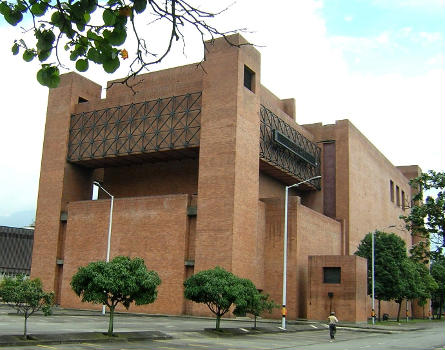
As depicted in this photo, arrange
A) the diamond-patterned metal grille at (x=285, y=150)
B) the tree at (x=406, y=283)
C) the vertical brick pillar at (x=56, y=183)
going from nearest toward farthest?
1. the diamond-patterned metal grille at (x=285, y=150)
2. the vertical brick pillar at (x=56, y=183)
3. the tree at (x=406, y=283)

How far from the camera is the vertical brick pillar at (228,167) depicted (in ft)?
136

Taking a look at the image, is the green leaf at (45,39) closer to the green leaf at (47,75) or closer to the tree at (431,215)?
the green leaf at (47,75)

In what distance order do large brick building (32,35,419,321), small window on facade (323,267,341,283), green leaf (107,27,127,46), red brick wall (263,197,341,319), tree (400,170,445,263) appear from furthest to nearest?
small window on facade (323,267,341,283) → red brick wall (263,197,341,319) → large brick building (32,35,419,321) → tree (400,170,445,263) → green leaf (107,27,127,46)

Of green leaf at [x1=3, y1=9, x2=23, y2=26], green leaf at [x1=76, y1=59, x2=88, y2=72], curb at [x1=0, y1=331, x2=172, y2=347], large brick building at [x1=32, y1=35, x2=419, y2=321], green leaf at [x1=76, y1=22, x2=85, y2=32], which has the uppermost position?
large brick building at [x1=32, y1=35, x2=419, y2=321]

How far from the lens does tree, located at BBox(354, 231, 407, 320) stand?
5322 cm

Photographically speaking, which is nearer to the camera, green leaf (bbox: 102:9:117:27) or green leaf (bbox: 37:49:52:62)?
green leaf (bbox: 102:9:117:27)

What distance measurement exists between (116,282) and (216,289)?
6.69 meters

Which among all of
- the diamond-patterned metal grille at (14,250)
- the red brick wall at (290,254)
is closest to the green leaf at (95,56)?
the red brick wall at (290,254)

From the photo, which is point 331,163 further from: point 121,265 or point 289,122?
point 121,265

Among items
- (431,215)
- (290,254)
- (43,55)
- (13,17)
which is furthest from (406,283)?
(13,17)

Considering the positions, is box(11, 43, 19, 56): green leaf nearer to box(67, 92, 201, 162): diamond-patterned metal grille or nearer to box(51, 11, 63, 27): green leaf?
box(51, 11, 63, 27): green leaf

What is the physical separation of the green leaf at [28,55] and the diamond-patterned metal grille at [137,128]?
128 feet

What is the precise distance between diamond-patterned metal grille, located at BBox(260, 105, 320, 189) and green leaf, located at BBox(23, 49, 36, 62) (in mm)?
41484

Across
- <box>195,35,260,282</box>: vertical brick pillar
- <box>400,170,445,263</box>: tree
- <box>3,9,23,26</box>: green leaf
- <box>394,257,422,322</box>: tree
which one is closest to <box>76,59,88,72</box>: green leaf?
<box>3,9,23,26</box>: green leaf
